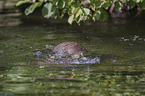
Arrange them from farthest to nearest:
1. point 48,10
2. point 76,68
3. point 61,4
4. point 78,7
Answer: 1. point 48,10
2. point 61,4
3. point 78,7
4. point 76,68

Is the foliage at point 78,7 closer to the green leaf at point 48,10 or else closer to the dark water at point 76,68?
the green leaf at point 48,10

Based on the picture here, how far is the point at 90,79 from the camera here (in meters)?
4.90

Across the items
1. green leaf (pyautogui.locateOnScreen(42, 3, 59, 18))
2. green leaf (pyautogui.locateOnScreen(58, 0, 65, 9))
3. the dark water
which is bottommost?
the dark water

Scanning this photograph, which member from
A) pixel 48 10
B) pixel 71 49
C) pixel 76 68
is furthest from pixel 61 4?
pixel 76 68

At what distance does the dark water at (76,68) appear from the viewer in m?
4.39

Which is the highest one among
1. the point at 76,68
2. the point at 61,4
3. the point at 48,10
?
the point at 61,4

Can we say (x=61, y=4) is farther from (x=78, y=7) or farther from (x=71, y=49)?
(x=71, y=49)

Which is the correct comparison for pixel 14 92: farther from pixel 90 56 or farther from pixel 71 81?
pixel 90 56

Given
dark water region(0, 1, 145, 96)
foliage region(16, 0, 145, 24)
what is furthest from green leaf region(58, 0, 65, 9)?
dark water region(0, 1, 145, 96)

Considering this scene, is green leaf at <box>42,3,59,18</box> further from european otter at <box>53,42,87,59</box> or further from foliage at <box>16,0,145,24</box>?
european otter at <box>53,42,87,59</box>

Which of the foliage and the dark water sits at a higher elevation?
the foliage

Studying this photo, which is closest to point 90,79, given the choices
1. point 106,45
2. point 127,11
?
point 106,45

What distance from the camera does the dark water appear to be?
14.4 ft

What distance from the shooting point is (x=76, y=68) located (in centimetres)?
554
